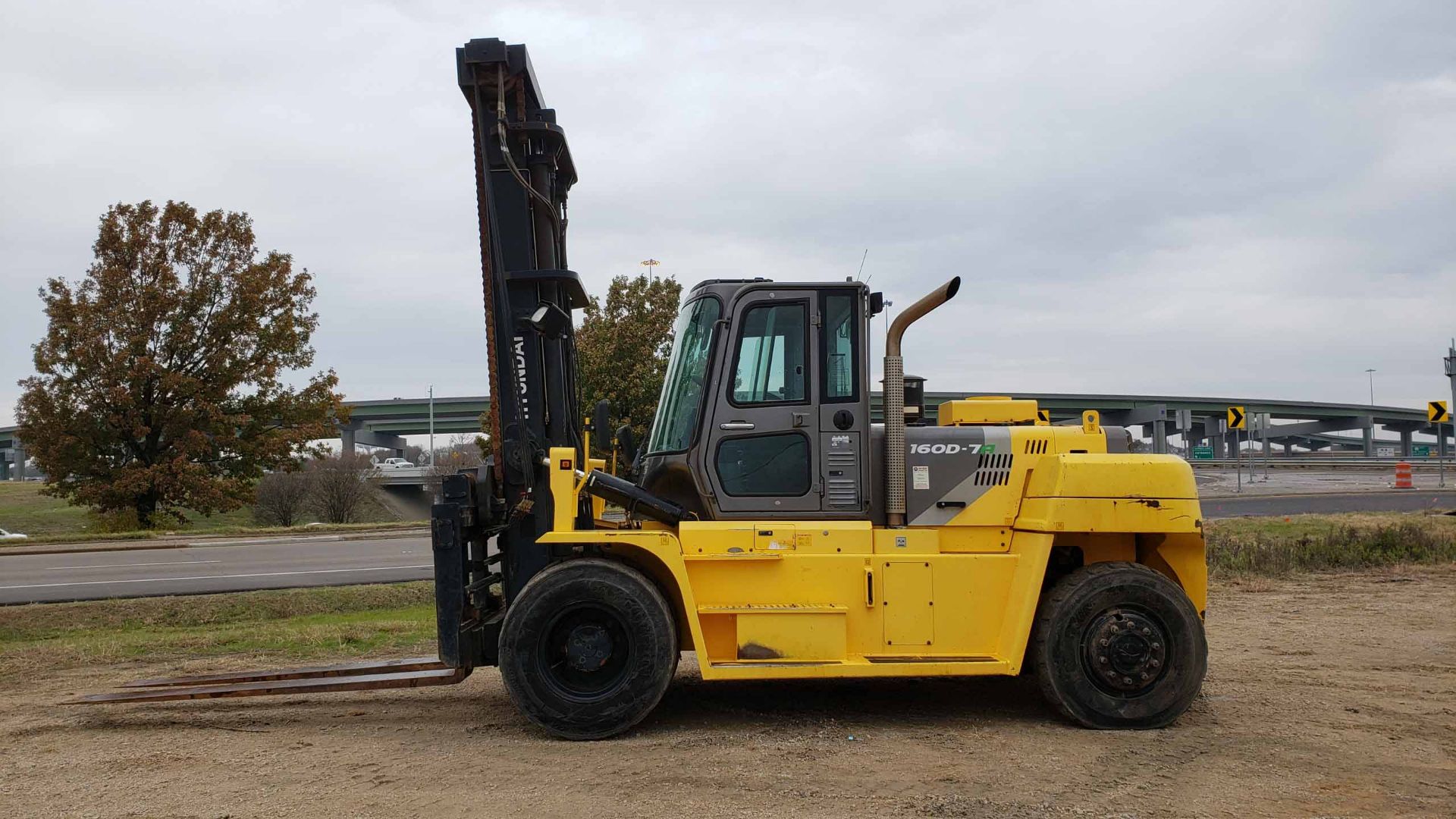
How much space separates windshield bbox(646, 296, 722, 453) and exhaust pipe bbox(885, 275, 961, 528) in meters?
1.20

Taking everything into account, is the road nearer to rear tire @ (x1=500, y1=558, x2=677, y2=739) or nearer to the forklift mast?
the forklift mast

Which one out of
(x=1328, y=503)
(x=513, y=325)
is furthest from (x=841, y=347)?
(x=1328, y=503)

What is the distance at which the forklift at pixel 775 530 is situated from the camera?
635 centimetres

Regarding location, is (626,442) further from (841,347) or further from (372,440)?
(372,440)

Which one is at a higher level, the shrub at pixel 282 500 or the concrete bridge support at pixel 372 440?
the concrete bridge support at pixel 372 440

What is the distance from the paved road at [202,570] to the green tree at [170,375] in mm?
6218

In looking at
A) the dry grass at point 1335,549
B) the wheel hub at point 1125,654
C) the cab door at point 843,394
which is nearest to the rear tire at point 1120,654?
the wheel hub at point 1125,654

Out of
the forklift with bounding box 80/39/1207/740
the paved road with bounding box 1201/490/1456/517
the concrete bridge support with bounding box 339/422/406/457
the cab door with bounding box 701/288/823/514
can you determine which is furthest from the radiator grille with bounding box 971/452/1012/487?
the concrete bridge support with bounding box 339/422/406/457

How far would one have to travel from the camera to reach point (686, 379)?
695 cm

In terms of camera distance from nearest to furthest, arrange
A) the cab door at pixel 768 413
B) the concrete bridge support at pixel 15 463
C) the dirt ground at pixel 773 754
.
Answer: the dirt ground at pixel 773 754, the cab door at pixel 768 413, the concrete bridge support at pixel 15 463

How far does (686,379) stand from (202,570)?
41.7ft

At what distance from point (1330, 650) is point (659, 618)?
6.07m

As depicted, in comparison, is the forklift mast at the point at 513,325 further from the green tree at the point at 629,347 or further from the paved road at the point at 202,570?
the green tree at the point at 629,347

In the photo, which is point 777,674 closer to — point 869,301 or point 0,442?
point 869,301
